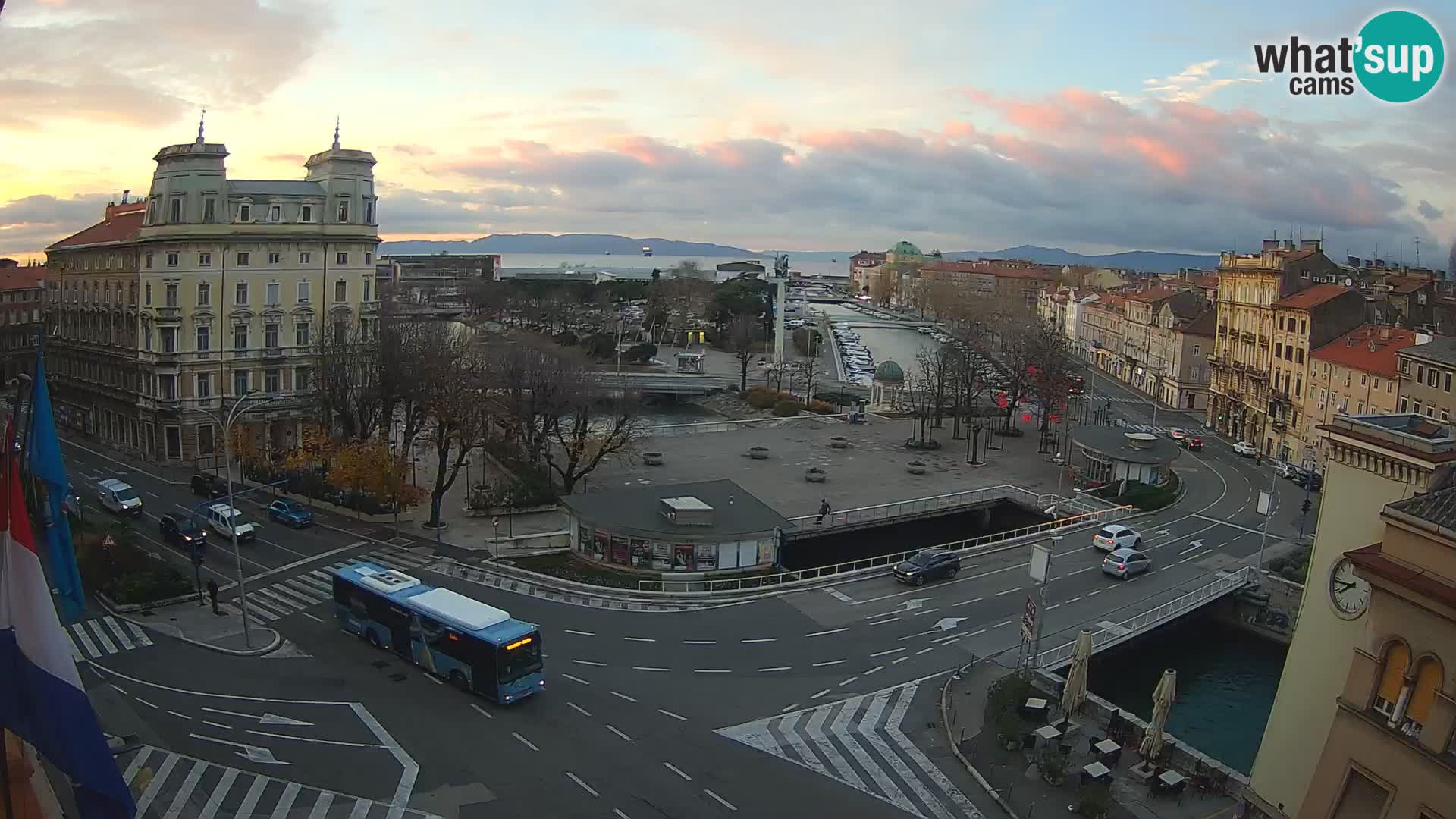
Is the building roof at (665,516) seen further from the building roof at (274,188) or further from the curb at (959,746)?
the building roof at (274,188)

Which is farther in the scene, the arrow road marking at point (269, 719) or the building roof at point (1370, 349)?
the building roof at point (1370, 349)

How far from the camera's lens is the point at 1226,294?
8194 cm

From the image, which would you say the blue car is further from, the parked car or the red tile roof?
the red tile roof

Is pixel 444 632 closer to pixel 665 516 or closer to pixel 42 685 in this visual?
pixel 665 516

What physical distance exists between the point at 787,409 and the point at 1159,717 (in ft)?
191

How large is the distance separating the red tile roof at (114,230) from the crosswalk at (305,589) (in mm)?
31333

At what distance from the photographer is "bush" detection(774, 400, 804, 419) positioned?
82.1 meters

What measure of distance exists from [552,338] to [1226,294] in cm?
6983

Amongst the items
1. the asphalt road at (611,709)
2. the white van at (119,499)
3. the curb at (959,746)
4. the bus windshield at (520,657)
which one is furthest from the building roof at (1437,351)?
the white van at (119,499)

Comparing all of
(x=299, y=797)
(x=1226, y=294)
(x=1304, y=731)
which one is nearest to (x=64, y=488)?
(x=299, y=797)

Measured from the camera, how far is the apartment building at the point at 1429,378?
5044 cm

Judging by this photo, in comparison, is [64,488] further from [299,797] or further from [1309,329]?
[1309,329]

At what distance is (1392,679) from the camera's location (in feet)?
54.7

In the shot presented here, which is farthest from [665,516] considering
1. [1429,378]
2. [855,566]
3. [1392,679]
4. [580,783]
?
[1429,378]
